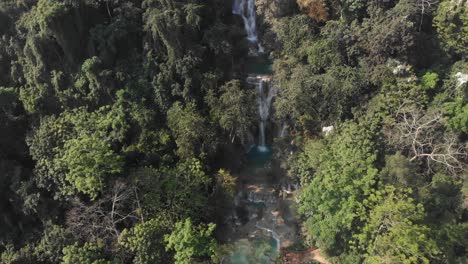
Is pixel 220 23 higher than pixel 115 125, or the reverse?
pixel 220 23

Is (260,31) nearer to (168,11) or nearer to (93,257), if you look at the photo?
(168,11)

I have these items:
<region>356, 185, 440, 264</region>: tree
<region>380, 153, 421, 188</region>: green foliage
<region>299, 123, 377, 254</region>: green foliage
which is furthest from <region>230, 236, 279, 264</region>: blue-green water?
<region>380, 153, 421, 188</region>: green foliage

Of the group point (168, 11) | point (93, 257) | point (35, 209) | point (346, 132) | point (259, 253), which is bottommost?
point (259, 253)

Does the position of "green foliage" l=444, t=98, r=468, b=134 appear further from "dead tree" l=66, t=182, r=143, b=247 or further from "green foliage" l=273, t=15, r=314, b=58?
"dead tree" l=66, t=182, r=143, b=247

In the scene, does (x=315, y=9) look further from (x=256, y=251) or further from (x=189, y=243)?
(x=189, y=243)

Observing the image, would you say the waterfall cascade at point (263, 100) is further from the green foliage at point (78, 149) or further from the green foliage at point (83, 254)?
the green foliage at point (83, 254)

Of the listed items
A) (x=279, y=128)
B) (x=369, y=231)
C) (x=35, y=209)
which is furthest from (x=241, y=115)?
(x=35, y=209)

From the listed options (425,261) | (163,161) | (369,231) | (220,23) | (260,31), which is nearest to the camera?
(425,261)

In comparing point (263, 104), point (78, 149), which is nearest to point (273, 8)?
point (263, 104)
